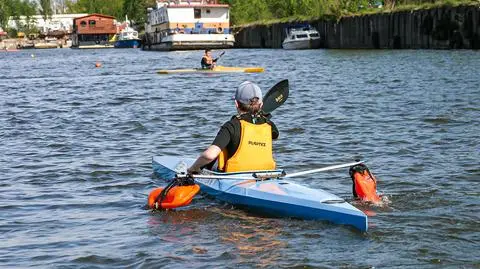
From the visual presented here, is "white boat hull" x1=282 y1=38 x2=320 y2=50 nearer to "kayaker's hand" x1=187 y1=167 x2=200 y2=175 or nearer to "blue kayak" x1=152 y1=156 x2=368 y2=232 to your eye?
"blue kayak" x1=152 y1=156 x2=368 y2=232

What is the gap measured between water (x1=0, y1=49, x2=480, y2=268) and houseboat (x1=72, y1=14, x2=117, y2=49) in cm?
9947

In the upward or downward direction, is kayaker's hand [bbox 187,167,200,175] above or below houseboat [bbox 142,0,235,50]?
below

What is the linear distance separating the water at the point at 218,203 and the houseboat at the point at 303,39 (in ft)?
117

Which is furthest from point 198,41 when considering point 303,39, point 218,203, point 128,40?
point 218,203

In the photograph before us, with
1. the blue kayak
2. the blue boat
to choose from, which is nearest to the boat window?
the blue boat

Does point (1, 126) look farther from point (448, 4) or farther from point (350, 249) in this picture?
point (448, 4)

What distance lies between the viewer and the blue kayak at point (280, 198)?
7.32 metres

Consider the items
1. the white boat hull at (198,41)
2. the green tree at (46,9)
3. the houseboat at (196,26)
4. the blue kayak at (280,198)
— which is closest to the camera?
the blue kayak at (280,198)

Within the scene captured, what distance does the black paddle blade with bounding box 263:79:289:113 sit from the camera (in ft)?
32.2

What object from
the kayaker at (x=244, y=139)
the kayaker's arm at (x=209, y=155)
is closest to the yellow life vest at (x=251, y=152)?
the kayaker at (x=244, y=139)

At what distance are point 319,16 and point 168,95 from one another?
1603 inches

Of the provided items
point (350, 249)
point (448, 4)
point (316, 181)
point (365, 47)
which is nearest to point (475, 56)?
point (448, 4)

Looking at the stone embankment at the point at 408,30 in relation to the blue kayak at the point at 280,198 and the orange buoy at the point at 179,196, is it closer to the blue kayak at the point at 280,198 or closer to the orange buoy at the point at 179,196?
the blue kayak at the point at 280,198

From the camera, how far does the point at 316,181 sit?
33.2 ft
